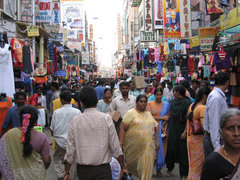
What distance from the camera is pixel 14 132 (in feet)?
12.0

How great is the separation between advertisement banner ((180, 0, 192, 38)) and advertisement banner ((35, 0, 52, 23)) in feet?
24.6

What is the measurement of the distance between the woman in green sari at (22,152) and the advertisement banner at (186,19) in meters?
15.4

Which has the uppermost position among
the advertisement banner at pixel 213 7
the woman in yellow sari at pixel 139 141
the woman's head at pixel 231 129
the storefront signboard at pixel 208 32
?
the advertisement banner at pixel 213 7

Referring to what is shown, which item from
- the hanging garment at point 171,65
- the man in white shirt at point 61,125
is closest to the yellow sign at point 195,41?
the hanging garment at point 171,65

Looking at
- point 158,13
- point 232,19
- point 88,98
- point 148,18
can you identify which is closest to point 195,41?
point 232,19

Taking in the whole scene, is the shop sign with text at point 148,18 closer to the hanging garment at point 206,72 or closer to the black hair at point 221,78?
the hanging garment at point 206,72

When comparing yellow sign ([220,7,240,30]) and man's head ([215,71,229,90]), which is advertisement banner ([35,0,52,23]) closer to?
yellow sign ([220,7,240,30])

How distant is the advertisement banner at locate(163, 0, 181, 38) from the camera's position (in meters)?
18.6

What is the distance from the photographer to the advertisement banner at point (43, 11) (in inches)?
723

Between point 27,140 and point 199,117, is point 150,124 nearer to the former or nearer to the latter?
point 199,117

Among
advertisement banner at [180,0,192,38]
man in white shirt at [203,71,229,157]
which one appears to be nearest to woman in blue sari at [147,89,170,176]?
man in white shirt at [203,71,229,157]

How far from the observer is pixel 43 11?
1842 centimetres

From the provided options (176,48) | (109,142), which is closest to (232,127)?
(109,142)

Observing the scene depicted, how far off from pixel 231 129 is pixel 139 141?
10.3 feet
